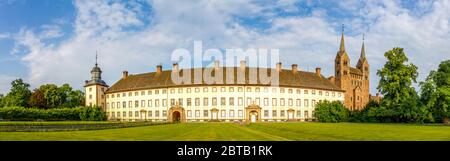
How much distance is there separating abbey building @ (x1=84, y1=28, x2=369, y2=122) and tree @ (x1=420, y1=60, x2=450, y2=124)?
23446 millimetres

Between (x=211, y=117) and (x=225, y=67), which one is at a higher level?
(x=225, y=67)

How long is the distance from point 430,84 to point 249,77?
28124 millimetres

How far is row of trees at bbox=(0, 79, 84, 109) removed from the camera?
7100 centimetres

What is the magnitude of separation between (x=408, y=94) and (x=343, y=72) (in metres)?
30.3

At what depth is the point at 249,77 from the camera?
208ft

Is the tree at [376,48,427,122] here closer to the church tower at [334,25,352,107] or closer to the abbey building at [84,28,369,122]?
the abbey building at [84,28,369,122]

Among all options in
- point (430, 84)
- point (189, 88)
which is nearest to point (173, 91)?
point (189, 88)

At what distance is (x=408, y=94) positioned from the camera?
45750mm

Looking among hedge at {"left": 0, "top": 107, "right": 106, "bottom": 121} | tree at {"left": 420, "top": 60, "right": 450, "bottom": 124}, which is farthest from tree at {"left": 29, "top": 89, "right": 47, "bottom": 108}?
tree at {"left": 420, "top": 60, "right": 450, "bottom": 124}

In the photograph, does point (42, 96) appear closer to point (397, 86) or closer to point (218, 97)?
point (218, 97)

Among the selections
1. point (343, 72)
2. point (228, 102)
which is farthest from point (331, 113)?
point (343, 72)

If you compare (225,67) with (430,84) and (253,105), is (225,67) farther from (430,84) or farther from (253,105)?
(430,84)
